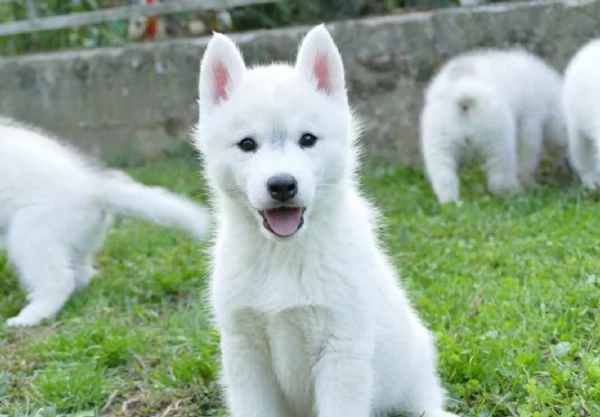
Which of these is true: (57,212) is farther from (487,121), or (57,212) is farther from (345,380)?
(487,121)

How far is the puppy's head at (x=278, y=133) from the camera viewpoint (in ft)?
10.5

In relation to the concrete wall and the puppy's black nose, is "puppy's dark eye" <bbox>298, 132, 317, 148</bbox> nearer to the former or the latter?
the puppy's black nose

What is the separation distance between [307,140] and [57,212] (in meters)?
3.00

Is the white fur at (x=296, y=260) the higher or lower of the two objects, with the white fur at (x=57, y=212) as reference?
higher

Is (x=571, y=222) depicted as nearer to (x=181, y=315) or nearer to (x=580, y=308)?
(x=580, y=308)

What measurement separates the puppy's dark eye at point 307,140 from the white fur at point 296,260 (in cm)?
2

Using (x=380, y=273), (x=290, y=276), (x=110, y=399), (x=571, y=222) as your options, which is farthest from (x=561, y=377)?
(x=571, y=222)

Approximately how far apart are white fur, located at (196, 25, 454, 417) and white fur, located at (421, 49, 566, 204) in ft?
14.0

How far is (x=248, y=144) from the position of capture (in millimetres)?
3287

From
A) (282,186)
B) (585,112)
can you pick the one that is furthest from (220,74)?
(585,112)

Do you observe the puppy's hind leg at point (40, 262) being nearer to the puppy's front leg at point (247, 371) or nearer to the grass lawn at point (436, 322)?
the grass lawn at point (436, 322)

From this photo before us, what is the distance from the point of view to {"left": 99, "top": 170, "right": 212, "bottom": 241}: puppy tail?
6.00 metres

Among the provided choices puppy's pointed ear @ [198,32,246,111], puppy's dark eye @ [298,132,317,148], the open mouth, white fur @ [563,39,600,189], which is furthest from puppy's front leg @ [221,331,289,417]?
white fur @ [563,39,600,189]

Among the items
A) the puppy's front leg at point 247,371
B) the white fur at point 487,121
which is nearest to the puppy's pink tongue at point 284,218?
the puppy's front leg at point 247,371
